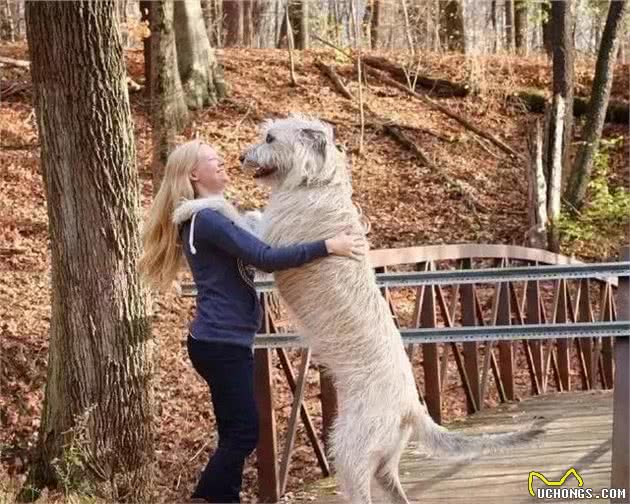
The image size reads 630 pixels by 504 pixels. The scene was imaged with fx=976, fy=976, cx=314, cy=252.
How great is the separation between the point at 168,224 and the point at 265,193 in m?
8.84

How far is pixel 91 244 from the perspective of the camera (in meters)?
4.93

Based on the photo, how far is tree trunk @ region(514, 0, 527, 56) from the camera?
2114 cm

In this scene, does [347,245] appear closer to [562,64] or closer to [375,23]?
[562,64]

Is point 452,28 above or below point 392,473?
above

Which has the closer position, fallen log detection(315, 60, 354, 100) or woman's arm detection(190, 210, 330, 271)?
woman's arm detection(190, 210, 330, 271)

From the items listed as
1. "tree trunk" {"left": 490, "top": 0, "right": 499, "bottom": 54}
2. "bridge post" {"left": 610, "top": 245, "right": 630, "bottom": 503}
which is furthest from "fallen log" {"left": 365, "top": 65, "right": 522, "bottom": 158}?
"bridge post" {"left": 610, "top": 245, "right": 630, "bottom": 503}

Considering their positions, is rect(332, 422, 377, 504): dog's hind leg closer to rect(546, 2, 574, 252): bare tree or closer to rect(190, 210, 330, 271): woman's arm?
rect(190, 210, 330, 271): woman's arm

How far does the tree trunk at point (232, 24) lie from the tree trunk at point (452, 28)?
4.35 m

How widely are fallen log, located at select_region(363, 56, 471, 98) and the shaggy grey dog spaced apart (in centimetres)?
1447

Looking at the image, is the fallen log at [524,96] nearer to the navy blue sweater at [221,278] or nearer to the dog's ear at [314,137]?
the dog's ear at [314,137]

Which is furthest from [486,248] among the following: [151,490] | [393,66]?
[393,66]

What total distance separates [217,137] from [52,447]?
9.35 meters

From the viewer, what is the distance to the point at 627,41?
21.6m

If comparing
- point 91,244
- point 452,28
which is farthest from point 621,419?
point 452,28
